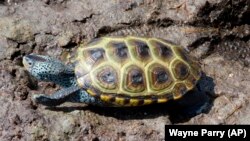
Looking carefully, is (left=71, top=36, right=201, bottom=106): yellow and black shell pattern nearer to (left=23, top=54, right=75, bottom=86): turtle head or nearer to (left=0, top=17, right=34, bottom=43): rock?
(left=23, top=54, right=75, bottom=86): turtle head

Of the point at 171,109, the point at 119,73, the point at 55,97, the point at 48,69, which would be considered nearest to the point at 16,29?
the point at 48,69

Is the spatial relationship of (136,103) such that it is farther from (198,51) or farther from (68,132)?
(198,51)

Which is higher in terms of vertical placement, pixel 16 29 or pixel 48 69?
pixel 16 29

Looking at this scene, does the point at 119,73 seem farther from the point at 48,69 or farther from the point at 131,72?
the point at 48,69

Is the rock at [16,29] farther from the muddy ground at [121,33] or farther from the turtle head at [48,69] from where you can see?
the turtle head at [48,69]

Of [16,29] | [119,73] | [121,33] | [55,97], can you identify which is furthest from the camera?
[121,33]

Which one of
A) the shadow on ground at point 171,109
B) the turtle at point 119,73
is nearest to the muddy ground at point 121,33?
the shadow on ground at point 171,109

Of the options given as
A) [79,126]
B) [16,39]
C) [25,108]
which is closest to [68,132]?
[79,126]
